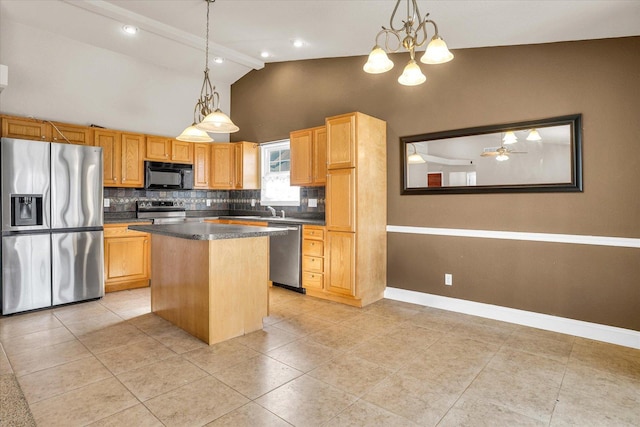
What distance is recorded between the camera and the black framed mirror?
128 inches

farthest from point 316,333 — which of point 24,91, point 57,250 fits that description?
point 24,91

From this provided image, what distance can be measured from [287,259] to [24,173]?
10.2 ft

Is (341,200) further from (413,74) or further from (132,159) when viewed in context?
(132,159)

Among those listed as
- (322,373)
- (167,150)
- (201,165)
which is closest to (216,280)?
(322,373)

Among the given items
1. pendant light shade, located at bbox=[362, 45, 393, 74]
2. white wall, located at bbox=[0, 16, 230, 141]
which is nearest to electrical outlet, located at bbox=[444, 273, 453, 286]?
pendant light shade, located at bbox=[362, 45, 393, 74]

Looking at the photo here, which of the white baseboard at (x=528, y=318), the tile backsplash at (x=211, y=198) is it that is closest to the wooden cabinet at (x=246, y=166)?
the tile backsplash at (x=211, y=198)

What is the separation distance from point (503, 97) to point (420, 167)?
3.60 feet

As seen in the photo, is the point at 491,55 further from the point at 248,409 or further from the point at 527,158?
the point at 248,409

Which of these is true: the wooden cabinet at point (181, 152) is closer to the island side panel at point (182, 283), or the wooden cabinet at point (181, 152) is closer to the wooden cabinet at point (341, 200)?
the island side panel at point (182, 283)

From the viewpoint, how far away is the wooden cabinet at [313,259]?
4473 mm

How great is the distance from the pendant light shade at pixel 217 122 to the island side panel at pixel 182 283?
41.1 inches

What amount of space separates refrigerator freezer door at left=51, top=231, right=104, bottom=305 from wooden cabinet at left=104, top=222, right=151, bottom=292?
1.00ft

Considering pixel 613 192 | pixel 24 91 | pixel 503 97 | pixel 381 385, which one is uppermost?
pixel 24 91

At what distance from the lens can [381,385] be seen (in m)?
2.36
